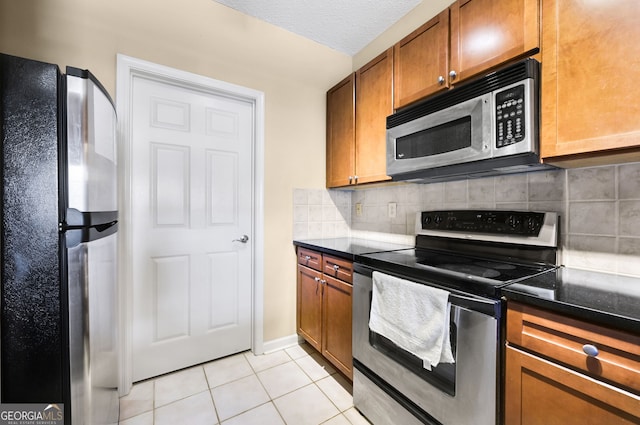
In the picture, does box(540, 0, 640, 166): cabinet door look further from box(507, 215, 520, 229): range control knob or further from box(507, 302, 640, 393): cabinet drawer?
box(507, 302, 640, 393): cabinet drawer

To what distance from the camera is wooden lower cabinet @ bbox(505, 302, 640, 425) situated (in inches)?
28.2

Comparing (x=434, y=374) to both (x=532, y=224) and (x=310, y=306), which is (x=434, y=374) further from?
(x=310, y=306)

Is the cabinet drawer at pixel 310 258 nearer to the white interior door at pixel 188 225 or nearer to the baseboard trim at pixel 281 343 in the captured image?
the white interior door at pixel 188 225

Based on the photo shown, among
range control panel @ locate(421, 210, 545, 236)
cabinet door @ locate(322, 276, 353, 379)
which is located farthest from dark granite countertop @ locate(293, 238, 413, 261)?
range control panel @ locate(421, 210, 545, 236)

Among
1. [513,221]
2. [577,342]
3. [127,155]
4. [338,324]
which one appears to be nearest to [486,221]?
[513,221]

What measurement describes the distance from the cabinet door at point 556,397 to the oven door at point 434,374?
52mm

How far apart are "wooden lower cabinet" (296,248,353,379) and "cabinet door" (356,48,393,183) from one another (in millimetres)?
725

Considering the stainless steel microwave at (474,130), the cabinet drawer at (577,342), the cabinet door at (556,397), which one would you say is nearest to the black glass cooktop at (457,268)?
the cabinet drawer at (577,342)

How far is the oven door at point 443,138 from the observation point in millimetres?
1257

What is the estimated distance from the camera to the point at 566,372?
81cm

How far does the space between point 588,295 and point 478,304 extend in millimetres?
321

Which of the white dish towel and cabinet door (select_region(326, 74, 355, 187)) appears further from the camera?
cabinet door (select_region(326, 74, 355, 187))

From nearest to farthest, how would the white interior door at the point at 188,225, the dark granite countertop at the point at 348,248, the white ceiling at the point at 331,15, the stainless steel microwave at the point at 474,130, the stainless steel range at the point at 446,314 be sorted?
the stainless steel range at the point at 446,314, the stainless steel microwave at the point at 474,130, the dark granite countertop at the point at 348,248, the white interior door at the point at 188,225, the white ceiling at the point at 331,15

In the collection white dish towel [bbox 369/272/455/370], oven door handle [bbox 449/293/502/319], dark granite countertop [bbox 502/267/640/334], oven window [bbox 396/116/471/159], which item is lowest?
white dish towel [bbox 369/272/455/370]
